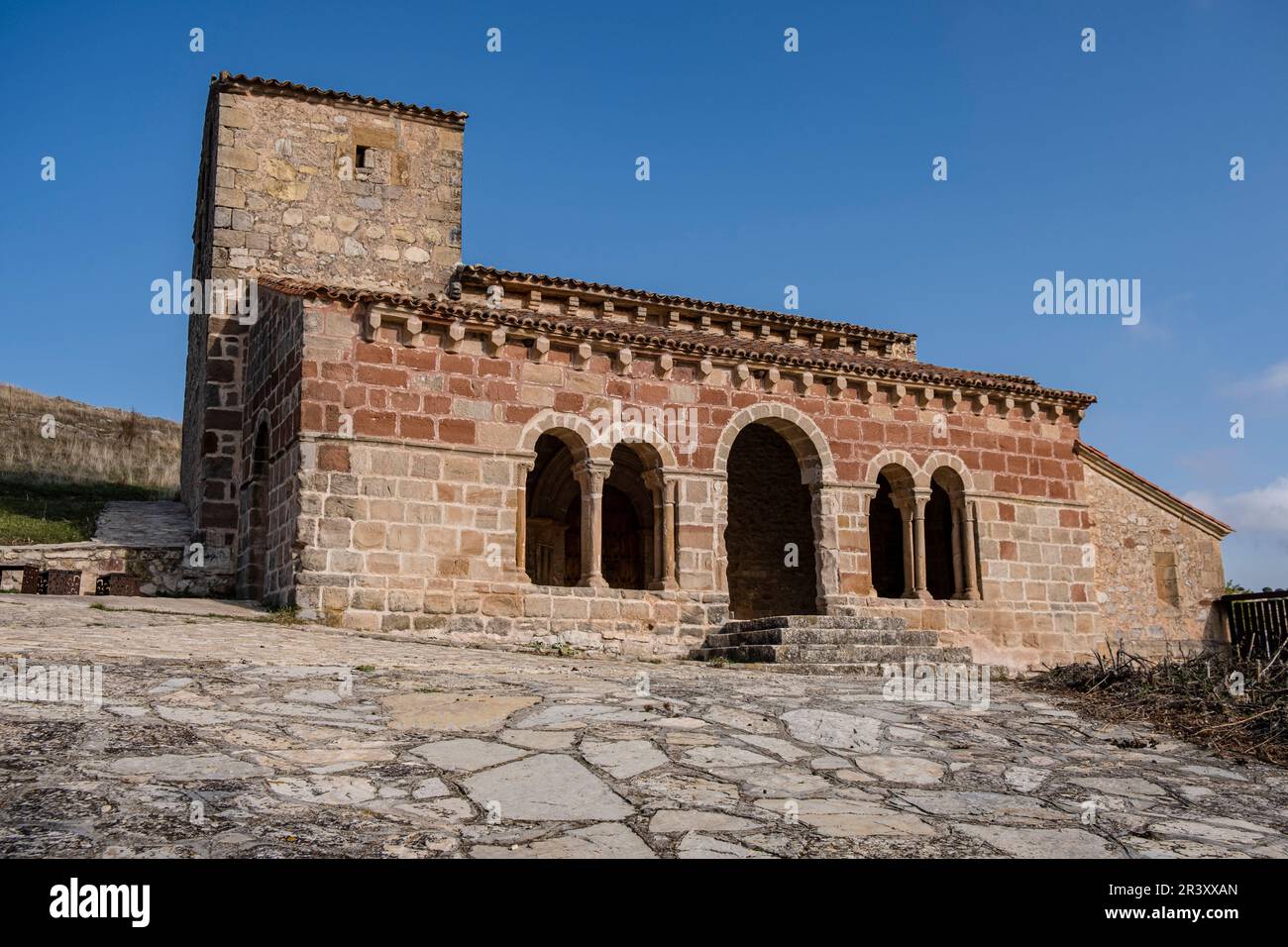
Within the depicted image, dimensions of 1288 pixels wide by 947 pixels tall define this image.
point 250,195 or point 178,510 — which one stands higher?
point 250,195

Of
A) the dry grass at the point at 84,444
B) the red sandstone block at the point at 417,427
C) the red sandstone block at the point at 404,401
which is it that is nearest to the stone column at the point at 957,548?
the red sandstone block at the point at 417,427

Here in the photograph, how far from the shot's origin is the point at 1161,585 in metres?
16.7

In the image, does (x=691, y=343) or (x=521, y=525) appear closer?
(x=521, y=525)

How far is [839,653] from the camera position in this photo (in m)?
11.9

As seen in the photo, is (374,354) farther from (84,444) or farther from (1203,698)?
(84,444)

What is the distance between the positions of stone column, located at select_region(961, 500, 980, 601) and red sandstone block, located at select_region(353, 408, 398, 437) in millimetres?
8188

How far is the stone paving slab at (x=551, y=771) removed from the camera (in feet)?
14.2

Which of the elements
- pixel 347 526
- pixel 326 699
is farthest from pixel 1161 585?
pixel 326 699

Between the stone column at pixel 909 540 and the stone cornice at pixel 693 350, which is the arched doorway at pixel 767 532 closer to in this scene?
the stone column at pixel 909 540

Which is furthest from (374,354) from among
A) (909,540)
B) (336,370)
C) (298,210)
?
(909,540)

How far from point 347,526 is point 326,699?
18.1 ft

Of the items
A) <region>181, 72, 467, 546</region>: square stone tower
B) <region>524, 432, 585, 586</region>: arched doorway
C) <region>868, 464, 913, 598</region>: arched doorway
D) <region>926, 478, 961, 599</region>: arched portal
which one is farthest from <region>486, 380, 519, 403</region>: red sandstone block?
<region>926, 478, 961, 599</region>: arched portal

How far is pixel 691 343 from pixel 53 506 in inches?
474
